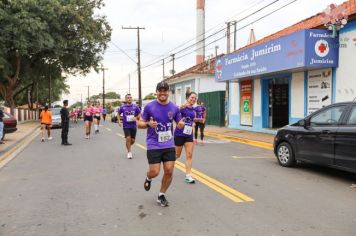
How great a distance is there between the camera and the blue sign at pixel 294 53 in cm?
1404

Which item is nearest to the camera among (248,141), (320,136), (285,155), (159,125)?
(159,125)

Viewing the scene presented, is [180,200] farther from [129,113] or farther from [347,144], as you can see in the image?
[129,113]

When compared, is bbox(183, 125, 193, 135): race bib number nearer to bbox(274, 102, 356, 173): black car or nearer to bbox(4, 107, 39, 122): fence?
bbox(274, 102, 356, 173): black car

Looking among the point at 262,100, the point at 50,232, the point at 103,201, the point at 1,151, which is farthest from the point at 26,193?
the point at 262,100

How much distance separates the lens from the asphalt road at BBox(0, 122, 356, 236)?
4.94 metres

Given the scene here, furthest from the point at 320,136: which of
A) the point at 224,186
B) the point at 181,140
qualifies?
the point at 181,140

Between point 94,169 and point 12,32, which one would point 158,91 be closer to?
point 94,169

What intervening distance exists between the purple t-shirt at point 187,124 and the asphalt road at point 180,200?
3.02 feet

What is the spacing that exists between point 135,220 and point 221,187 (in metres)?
2.35

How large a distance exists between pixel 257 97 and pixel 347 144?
12.7m

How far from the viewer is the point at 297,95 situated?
653 inches

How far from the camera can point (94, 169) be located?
927cm

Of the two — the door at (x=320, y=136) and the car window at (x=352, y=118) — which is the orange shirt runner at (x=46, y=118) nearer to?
the door at (x=320, y=136)

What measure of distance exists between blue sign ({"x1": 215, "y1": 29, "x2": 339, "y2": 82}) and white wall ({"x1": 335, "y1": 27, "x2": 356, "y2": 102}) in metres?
0.26
